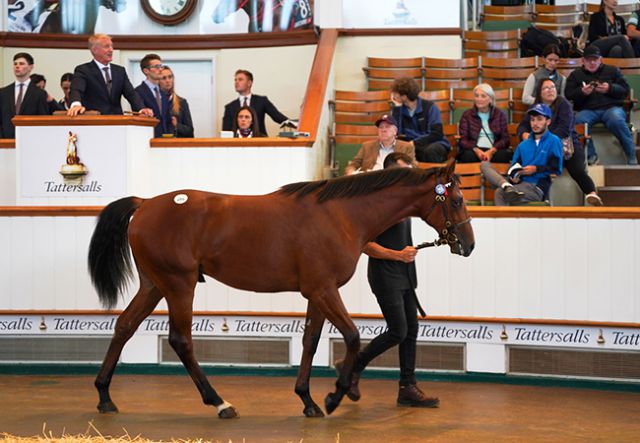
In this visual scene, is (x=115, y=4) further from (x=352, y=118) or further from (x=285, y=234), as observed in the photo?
(x=285, y=234)

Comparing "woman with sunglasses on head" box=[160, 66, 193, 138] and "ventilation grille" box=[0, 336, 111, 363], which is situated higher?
"woman with sunglasses on head" box=[160, 66, 193, 138]

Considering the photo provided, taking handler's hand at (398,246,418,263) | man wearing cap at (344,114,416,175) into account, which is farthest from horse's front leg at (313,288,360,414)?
man wearing cap at (344,114,416,175)

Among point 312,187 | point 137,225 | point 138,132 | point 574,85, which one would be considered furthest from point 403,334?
point 574,85

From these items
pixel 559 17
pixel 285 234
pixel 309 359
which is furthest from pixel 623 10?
pixel 309 359

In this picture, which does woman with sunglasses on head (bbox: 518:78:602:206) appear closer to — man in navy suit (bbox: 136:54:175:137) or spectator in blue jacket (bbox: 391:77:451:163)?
spectator in blue jacket (bbox: 391:77:451:163)

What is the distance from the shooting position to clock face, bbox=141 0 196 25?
15141 mm

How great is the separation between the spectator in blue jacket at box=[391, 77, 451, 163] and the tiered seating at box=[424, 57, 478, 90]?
6.29 ft

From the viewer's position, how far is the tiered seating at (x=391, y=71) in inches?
552

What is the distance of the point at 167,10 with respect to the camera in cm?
1518

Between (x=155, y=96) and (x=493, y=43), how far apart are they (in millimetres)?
5971

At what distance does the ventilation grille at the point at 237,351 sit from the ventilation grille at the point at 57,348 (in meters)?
0.58

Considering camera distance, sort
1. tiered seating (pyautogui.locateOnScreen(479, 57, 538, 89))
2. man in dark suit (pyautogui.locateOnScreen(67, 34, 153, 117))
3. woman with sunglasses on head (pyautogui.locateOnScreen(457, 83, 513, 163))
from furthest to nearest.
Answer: tiered seating (pyautogui.locateOnScreen(479, 57, 538, 89)) → woman with sunglasses on head (pyautogui.locateOnScreen(457, 83, 513, 163)) → man in dark suit (pyautogui.locateOnScreen(67, 34, 153, 117))

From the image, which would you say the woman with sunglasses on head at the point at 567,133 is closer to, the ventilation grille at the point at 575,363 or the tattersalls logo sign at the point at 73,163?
the ventilation grille at the point at 575,363

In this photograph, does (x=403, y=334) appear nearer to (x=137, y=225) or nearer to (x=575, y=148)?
(x=137, y=225)
